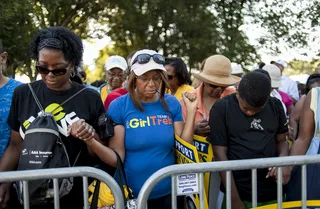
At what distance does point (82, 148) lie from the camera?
10.0ft

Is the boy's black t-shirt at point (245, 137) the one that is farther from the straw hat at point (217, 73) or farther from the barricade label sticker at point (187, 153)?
the straw hat at point (217, 73)

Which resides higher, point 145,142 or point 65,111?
point 65,111

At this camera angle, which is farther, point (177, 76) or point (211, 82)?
point (177, 76)

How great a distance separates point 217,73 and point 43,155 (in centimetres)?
214

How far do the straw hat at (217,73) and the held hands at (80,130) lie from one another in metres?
1.76

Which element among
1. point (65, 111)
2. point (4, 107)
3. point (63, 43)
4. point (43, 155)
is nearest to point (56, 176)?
point (43, 155)

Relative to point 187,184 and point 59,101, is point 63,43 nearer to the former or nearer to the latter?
point 59,101

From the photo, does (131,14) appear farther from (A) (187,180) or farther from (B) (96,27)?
(A) (187,180)

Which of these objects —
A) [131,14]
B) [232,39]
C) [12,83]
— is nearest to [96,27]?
[131,14]

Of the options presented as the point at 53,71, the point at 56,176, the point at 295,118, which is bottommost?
the point at 295,118

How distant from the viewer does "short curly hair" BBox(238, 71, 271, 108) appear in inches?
133

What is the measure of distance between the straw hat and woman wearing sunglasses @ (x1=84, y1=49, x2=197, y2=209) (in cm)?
92

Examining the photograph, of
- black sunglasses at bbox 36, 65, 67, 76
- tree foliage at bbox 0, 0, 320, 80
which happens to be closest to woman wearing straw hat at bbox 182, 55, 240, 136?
black sunglasses at bbox 36, 65, 67, 76

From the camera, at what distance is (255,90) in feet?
11.1
